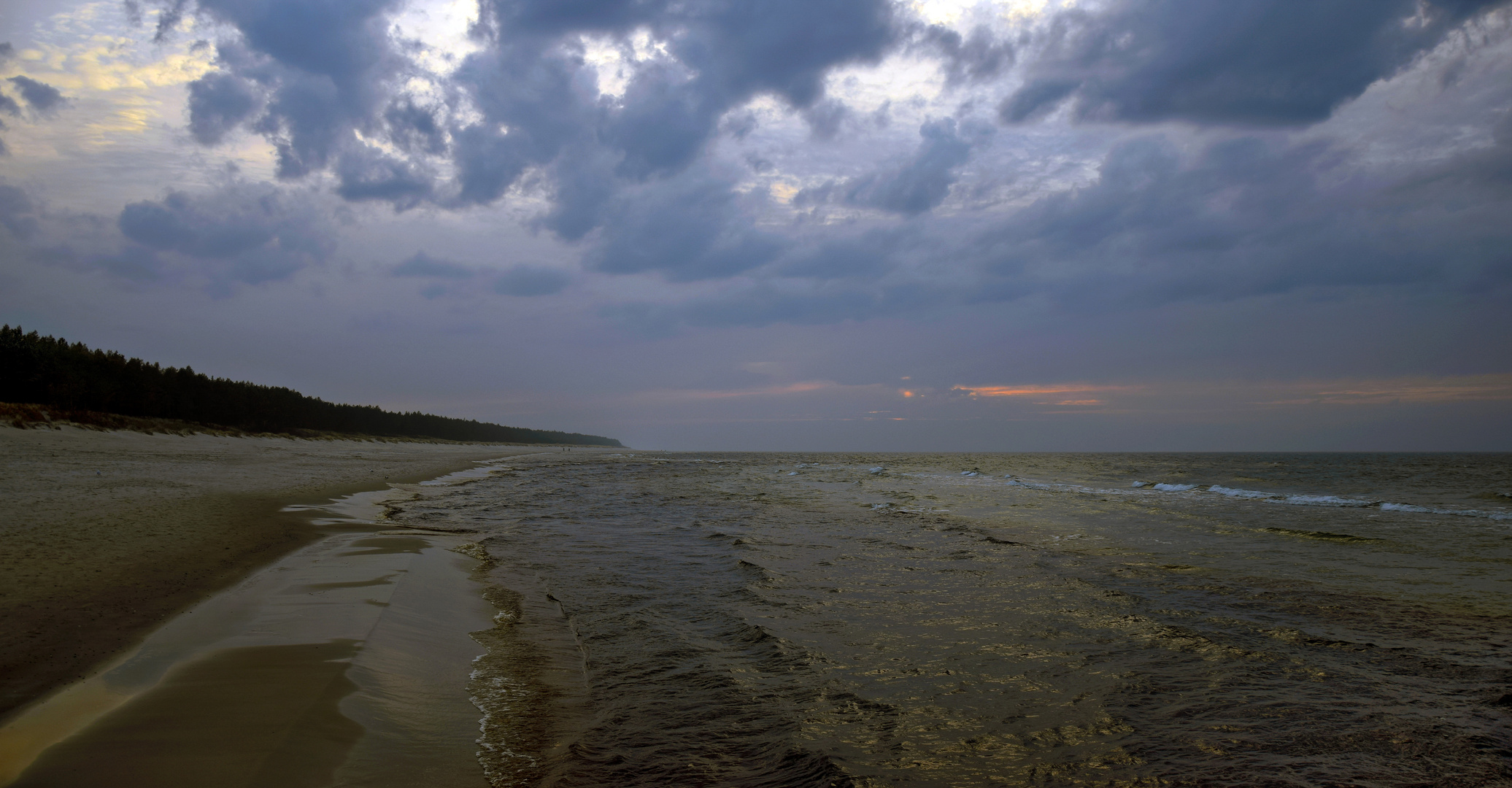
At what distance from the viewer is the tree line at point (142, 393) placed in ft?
119

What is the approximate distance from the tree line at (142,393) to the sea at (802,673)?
126ft

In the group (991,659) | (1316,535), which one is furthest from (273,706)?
(1316,535)

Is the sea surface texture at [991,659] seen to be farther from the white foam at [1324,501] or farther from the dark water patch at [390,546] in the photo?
the white foam at [1324,501]

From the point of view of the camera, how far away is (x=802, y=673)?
21.9 feet

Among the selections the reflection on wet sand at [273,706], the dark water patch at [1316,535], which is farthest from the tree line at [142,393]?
the dark water patch at [1316,535]

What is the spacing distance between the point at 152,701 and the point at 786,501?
74.4 ft

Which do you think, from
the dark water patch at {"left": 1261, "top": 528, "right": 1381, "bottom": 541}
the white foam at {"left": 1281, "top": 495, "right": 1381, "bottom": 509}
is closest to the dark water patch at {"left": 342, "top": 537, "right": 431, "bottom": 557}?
the dark water patch at {"left": 1261, "top": 528, "right": 1381, "bottom": 541}

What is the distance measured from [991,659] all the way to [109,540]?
12.4 meters

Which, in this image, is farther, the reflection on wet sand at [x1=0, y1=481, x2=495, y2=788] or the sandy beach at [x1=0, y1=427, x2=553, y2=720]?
the sandy beach at [x1=0, y1=427, x2=553, y2=720]

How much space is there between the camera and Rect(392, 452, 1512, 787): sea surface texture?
188 inches

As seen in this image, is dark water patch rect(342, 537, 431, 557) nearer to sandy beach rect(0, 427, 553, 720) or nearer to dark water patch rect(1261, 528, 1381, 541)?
sandy beach rect(0, 427, 553, 720)

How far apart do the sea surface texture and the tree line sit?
37112 millimetres

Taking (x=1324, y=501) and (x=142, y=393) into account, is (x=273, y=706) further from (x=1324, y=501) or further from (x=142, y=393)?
(x=142, y=393)

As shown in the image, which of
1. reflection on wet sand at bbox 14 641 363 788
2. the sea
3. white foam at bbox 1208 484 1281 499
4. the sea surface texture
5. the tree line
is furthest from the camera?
the tree line
